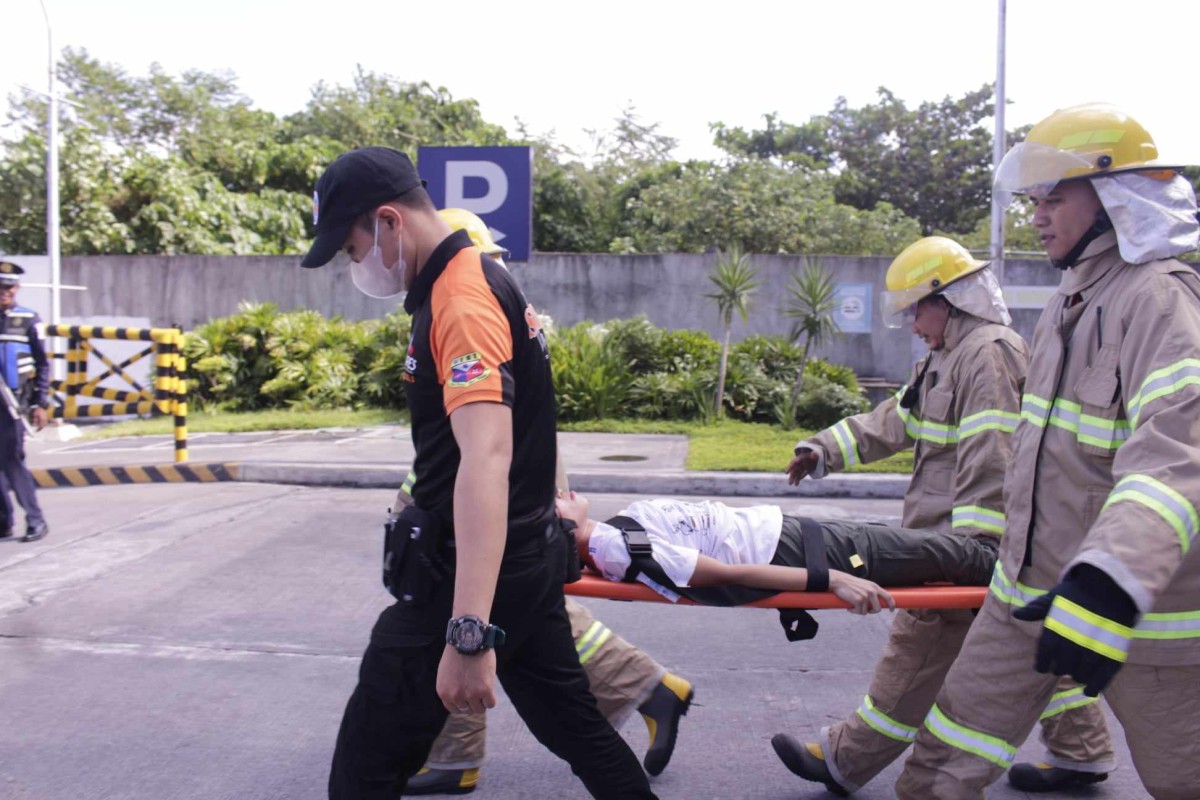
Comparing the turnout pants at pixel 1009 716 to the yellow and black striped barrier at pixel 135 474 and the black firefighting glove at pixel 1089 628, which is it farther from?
the yellow and black striped barrier at pixel 135 474

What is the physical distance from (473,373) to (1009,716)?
4.91 feet

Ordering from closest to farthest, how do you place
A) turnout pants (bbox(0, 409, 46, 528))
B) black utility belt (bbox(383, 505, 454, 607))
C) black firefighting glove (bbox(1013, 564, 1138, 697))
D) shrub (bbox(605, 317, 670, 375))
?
black firefighting glove (bbox(1013, 564, 1138, 697)) < black utility belt (bbox(383, 505, 454, 607)) < turnout pants (bbox(0, 409, 46, 528)) < shrub (bbox(605, 317, 670, 375))

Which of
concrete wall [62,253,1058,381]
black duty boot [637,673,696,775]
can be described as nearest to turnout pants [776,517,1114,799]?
black duty boot [637,673,696,775]

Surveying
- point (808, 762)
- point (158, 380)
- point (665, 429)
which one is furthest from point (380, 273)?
point (665, 429)

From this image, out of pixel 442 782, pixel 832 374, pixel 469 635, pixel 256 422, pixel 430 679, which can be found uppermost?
pixel 832 374

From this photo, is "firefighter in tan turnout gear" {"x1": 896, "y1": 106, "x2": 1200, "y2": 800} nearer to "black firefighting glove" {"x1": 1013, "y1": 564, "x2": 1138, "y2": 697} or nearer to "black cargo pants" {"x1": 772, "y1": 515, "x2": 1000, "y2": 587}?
"black firefighting glove" {"x1": 1013, "y1": 564, "x2": 1138, "y2": 697}

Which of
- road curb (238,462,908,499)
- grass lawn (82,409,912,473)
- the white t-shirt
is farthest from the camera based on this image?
grass lawn (82,409,912,473)

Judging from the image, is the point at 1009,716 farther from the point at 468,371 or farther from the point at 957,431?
the point at 468,371

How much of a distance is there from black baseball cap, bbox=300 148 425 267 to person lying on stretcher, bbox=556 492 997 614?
46.2 inches

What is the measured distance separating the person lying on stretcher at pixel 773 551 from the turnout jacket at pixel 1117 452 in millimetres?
752

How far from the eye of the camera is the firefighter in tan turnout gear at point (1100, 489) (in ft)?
6.57

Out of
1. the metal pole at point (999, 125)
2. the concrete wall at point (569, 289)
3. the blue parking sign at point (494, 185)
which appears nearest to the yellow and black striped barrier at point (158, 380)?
the blue parking sign at point (494, 185)

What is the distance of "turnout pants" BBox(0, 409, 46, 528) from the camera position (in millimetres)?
6949

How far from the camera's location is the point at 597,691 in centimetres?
351
